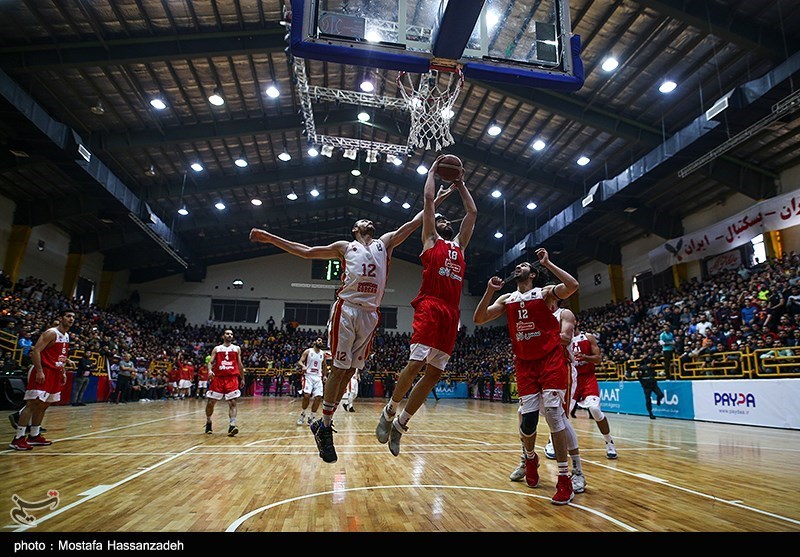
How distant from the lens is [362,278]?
4547mm

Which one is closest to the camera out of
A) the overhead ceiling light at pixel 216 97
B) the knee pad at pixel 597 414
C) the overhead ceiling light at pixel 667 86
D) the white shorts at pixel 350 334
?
the white shorts at pixel 350 334

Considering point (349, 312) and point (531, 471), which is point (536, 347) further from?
point (349, 312)

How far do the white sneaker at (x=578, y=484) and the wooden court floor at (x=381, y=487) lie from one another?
16cm

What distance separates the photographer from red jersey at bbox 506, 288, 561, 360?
4.62 meters

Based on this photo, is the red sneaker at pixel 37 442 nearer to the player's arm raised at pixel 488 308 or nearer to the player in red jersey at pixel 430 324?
the player in red jersey at pixel 430 324

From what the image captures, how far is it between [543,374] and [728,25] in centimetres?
1220

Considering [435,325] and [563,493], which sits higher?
[435,325]

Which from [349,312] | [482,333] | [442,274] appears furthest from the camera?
[482,333]

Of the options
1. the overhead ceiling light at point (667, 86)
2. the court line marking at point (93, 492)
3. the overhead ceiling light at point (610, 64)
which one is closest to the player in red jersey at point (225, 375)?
the court line marking at point (93, 492)

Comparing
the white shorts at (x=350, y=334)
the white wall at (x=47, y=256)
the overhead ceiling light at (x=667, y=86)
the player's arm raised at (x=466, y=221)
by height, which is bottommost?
the white shorts at (x=350, y=334)

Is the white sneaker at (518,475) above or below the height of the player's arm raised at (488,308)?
below

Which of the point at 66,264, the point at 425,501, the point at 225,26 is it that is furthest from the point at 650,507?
the point at 66,264

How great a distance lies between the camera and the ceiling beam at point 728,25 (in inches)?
443

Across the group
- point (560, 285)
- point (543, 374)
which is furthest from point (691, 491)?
point (560, 285)
